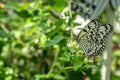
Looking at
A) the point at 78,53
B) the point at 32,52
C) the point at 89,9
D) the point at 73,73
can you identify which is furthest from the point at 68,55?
the point at 32,52

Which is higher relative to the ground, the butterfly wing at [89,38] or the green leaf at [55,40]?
the green leaf at [55,40]

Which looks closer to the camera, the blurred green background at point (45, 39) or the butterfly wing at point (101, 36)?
the butterfly wing at point (101, 36)

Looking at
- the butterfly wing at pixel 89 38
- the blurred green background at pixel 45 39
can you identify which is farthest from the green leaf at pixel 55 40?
the butterfly wing at pixel 89 38

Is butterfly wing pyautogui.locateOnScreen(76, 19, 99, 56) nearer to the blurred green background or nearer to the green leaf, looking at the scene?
the blurred green background

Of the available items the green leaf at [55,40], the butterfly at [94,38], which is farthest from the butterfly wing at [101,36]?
the green leaf at [55,40]

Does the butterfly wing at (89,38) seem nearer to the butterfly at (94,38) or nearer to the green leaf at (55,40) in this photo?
the butterfly at (94,38)

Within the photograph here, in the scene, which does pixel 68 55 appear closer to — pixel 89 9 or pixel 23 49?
pixel 89 9

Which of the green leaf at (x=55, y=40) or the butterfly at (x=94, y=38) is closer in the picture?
the butterfly at (x=94, y=38)

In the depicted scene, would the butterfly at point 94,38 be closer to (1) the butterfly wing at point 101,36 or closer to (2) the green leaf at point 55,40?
(1) the butterfly wing at point 101,36

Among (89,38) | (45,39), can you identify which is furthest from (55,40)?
(89,38)
